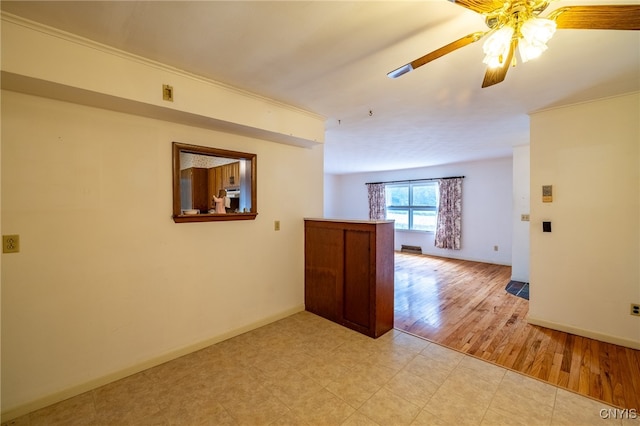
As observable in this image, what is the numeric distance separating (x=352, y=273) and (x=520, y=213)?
11.7 feet

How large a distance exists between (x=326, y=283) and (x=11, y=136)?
279cm

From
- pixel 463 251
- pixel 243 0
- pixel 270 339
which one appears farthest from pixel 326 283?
pixel 463 251

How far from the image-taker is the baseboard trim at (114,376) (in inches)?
67.2

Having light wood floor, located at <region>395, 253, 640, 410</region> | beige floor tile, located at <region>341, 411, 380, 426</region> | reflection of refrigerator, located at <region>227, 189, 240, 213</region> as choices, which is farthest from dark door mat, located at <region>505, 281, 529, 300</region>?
reflection of refrigerator, located at <region>227, 189, 240, 213</region>

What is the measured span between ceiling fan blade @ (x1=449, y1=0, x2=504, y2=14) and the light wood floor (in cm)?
248

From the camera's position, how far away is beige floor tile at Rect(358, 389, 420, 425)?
163 centimetres

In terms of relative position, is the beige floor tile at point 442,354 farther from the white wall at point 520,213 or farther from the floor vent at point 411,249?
the floor vent at point 411,249

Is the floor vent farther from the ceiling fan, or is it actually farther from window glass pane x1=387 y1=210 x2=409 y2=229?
the ceiling fan

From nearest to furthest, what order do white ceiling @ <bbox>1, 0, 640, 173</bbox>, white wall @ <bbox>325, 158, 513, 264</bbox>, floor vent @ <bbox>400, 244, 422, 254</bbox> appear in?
white ceiling @ <bbox>1, 0, 640, 173</bbox>, white wall @ <bbox>325, 158, 513, 264</bbox>, floor vent @ <bbox>400, 244, 422, 254</bbox>

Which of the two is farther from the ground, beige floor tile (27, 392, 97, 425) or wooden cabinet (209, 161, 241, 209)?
wooden cabinet (209, 161, 241, 209)

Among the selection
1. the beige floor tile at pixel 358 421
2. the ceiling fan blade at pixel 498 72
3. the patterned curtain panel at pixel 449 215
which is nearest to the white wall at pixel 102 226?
the beige floor tile at pixel 358 421

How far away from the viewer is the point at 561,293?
2758 millimetres

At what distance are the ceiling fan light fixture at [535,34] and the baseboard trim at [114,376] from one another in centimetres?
301

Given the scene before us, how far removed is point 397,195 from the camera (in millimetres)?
7520
